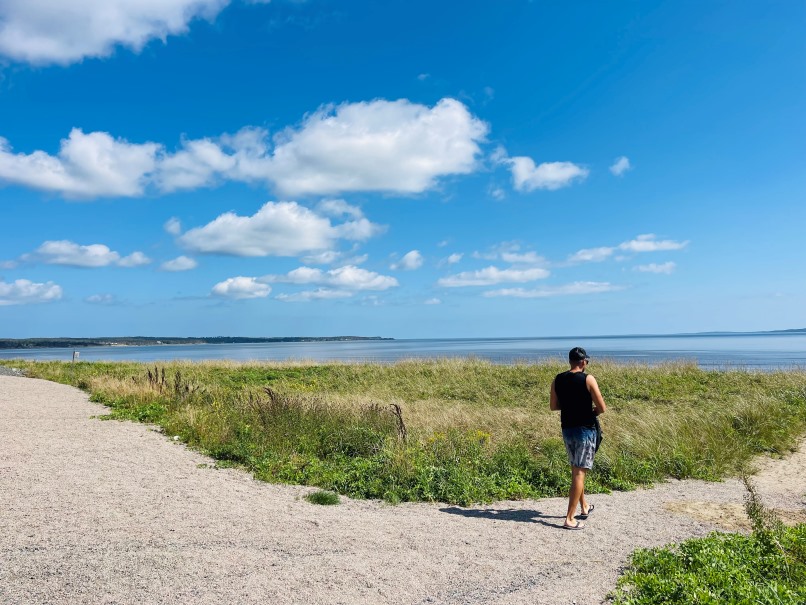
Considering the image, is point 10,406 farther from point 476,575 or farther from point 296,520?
point 476,575

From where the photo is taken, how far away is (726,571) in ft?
14.4

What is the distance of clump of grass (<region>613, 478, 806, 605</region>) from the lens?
3990 millimetres

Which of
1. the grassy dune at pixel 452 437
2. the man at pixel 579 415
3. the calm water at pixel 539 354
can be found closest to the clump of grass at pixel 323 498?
the grassy dune at pixel 452 437

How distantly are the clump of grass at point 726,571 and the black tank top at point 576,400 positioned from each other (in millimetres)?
1592

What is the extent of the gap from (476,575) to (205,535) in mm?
2797

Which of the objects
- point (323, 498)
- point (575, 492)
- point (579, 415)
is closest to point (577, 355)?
point (579, 415)

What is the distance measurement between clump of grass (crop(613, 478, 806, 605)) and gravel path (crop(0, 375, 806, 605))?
361mm

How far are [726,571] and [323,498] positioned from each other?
472 cm

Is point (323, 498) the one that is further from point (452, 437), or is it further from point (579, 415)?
point (452, 437)

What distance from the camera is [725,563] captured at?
458 cm

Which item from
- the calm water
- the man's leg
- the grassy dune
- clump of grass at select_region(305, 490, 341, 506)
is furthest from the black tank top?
the calm water

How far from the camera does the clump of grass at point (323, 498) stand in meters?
7.34

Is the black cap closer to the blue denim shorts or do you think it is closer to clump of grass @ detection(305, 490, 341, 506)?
the blue denim shorts

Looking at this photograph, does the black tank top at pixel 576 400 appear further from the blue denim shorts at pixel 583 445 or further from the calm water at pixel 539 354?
the calm water at pixel 539 354
